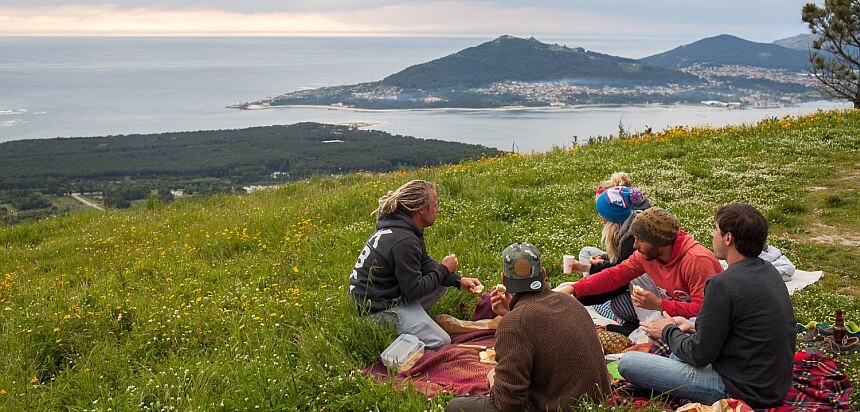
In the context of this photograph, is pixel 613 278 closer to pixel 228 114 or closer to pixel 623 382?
pixel 623 382

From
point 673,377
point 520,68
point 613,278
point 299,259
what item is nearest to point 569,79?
point 520,68

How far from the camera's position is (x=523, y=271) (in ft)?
13.6

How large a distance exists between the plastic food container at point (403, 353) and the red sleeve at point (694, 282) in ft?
7.01

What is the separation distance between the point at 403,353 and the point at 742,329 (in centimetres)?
273

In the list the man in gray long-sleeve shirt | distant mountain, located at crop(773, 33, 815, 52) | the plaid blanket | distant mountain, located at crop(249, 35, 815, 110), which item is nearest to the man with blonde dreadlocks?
the plaid blanket

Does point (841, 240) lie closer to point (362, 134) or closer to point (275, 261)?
point (275, 261)

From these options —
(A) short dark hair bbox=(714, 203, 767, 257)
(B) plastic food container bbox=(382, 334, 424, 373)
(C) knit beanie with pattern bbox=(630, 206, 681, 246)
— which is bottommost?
(B) plastic food container bbox=(382, 334, 424, 373)

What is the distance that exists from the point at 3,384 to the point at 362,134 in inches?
2211

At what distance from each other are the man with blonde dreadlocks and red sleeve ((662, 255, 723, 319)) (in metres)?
2.06

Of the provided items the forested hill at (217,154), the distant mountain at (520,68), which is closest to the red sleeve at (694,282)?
the forested hill at (217,154)

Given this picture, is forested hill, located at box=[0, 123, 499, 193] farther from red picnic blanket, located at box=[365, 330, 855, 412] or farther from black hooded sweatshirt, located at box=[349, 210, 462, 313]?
red picnic blanket, located at box=[365, 330, 855, 412]

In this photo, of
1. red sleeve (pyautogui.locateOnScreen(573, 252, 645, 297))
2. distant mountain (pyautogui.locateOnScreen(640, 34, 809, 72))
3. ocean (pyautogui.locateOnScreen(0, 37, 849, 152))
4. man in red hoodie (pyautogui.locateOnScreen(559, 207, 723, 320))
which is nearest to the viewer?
man in red hoodie (pyautogui.locateOnScreen(559, 207, 723, 320))

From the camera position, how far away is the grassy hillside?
563 cm

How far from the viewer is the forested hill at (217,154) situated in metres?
46.3
